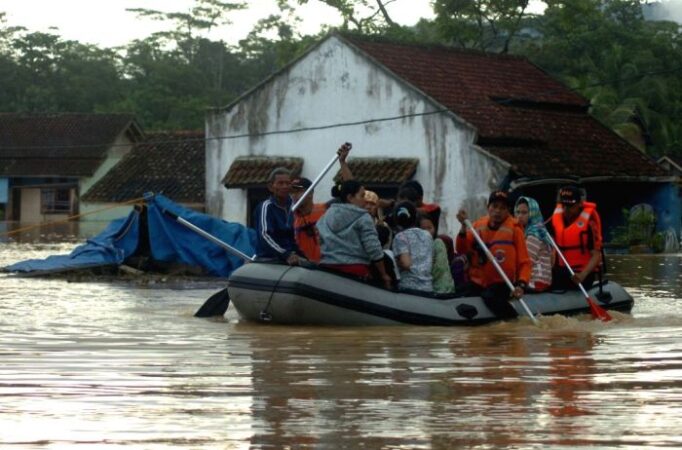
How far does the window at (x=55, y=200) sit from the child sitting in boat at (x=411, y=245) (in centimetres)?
4882

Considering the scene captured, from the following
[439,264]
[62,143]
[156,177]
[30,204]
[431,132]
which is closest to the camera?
[439,264]

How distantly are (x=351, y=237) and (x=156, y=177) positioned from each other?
1554 inches

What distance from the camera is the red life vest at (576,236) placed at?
47.8 feet

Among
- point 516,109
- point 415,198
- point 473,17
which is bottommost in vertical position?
point 415,198

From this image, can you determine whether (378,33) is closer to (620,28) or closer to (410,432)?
(620,28)

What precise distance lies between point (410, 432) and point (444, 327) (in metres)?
5.97

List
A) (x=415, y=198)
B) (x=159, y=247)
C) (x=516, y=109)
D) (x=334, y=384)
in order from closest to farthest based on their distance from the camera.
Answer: (x=334, y=384) → (x=415, y=198) → (x=159, y=247) → (x=516, y=109)

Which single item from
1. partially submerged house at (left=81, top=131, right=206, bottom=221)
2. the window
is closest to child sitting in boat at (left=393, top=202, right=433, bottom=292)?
partially submerged house at (left=81, top=131, right=206, bottom=221)

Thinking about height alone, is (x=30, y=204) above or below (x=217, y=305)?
above

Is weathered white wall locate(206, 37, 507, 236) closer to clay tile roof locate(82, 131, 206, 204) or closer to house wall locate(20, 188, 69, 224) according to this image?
clay tile roof locate(82, 131, 206, 204)

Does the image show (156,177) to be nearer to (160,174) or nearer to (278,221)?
(160,174)

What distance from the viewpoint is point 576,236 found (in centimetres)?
1463

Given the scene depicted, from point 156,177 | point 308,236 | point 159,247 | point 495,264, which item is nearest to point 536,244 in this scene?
point 495,264

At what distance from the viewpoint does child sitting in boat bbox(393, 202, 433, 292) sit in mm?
13086
